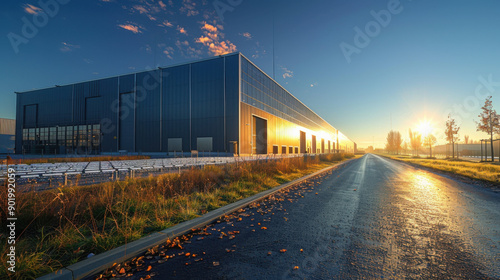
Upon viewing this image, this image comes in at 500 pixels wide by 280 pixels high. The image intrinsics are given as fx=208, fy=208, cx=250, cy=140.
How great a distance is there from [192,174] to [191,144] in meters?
24.8

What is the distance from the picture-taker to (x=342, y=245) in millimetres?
3539

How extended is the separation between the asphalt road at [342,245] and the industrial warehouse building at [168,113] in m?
25.0

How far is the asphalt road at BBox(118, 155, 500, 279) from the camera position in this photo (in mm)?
2730

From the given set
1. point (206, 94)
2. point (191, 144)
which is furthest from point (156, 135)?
point (206, 94)

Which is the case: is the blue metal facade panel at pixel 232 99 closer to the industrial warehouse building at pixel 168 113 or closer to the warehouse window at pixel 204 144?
the industrial warehouse building at pixel 168 113

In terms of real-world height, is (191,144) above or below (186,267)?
above

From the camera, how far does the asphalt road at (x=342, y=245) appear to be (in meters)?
2.73

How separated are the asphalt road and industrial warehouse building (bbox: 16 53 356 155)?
82.0 feet

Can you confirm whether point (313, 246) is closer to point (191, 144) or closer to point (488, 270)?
point (488, 270)

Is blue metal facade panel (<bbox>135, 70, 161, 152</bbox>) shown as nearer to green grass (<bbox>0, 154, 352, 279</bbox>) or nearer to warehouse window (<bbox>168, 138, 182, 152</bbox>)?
warehouse window (<bbox>168, 138, 182, 152</bbox>)

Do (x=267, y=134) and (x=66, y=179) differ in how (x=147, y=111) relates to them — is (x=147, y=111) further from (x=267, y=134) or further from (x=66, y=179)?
(x=66, y=179)

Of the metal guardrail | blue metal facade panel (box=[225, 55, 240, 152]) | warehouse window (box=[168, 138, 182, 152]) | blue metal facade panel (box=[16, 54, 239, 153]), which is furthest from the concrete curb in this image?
warehouse window (box=[168, 138, 182, 152])

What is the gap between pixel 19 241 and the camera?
3293mm

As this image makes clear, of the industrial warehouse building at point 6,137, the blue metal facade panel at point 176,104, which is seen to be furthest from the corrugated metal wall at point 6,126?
the blue metal facade panel at point 176,104
